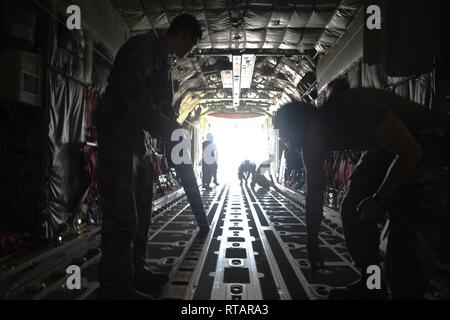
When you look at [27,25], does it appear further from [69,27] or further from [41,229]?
[41,229]

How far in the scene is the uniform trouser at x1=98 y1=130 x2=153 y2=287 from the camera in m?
2.09

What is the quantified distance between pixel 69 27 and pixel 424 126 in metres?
4.15

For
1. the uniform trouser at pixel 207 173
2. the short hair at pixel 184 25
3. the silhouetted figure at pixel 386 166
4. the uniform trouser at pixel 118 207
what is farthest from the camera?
the uniform trouser at pixel 207 173

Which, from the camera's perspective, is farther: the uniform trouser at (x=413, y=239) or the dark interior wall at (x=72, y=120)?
the dark interior wall at (x=72, y=120)

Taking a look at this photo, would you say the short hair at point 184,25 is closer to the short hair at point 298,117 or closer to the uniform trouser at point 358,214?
the short hair at point 298,117

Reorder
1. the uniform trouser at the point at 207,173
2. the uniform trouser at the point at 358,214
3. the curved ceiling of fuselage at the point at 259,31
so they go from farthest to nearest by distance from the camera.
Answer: the uniform trouser at the point at 207,173 < the curved ceiling of fuselage at the point at 259,31 < the uniform trouser at the point at 358,214

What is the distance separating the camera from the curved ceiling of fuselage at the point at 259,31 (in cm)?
621

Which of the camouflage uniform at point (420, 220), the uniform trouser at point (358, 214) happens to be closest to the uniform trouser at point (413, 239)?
the camouflage uniform at point (420, 220)

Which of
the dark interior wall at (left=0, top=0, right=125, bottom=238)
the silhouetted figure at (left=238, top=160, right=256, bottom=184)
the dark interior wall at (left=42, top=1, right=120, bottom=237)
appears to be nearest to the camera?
the dark interior wall at (left=0, top=0, right=125, bottom=238)

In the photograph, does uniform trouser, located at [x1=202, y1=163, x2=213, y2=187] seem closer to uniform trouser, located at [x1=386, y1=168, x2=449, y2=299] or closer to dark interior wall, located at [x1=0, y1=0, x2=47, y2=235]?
dark interior wall, located at [x1=0, y1=0, x2=47, y2=235]

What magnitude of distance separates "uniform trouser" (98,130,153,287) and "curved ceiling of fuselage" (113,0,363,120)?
2681 millimetres

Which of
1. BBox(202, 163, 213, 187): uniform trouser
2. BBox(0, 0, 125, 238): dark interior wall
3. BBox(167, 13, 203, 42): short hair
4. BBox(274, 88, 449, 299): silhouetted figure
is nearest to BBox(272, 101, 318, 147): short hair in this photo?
BBox(274, 88, 449, 299): silhouetted figure

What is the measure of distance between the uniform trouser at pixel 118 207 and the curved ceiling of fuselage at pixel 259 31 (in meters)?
2.68

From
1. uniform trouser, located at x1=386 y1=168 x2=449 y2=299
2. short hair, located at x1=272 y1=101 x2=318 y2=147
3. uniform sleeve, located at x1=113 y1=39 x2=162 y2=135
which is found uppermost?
uniform sleeve, located at x1=113 y1=39 x2=162 y2=135
